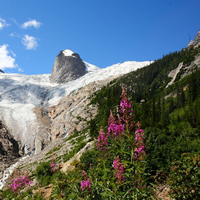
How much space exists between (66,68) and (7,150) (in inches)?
4851

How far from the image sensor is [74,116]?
2655 inches

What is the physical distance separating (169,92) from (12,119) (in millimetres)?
66653

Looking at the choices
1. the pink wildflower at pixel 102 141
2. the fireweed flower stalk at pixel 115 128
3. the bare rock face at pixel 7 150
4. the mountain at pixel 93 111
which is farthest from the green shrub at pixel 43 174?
the bare rock face at pixel 7 150

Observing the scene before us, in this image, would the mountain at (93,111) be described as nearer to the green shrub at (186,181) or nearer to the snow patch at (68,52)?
the green shrub at (186,181)

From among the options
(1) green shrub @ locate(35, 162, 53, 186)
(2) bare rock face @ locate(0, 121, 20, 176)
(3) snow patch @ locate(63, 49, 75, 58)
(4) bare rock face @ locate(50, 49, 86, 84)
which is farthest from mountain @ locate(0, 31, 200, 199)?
(3) snow patch @ locate(63, 49, 75, 58)

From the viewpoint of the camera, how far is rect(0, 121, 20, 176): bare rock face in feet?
155

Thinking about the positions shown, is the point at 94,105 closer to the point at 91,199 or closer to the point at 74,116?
the point at 74,116

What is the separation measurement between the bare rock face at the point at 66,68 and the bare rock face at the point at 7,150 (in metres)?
104

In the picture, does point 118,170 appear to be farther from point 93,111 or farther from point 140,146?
point 93,111

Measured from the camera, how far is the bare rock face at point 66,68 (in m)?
164

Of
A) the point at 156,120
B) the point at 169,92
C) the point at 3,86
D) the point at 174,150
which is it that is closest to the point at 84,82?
the point at 3,86

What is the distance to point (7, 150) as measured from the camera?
53.8m

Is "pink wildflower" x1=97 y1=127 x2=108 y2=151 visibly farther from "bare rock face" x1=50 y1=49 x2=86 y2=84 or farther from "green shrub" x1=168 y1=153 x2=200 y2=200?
"bare rock face" x1=50 y1=49 x2=86 y2=84

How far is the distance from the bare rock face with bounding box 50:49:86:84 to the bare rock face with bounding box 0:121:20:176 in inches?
4112
